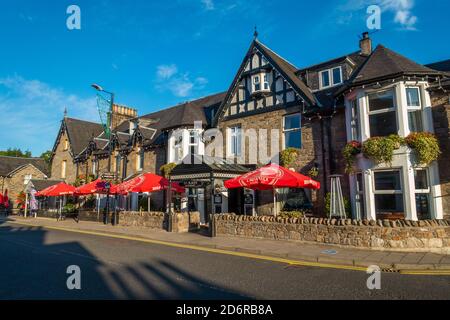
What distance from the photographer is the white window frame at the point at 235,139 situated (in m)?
18.4

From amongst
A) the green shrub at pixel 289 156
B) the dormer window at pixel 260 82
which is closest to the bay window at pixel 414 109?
the green shrub at pixel 289 156

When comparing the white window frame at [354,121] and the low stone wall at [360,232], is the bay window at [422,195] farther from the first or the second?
the white window frame at [354,121]

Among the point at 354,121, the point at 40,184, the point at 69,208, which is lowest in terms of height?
the point at 69,208

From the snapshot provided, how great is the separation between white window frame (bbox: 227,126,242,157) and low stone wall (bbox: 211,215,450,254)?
648 cm

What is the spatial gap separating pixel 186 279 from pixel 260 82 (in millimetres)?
13548

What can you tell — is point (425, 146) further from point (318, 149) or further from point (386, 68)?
point (318, 149)

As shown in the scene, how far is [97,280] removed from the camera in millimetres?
6852

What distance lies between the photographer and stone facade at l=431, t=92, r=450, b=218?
11547 millimetres

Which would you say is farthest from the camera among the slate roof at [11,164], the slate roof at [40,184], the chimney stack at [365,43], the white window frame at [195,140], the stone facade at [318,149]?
the slate roof at [11,164]

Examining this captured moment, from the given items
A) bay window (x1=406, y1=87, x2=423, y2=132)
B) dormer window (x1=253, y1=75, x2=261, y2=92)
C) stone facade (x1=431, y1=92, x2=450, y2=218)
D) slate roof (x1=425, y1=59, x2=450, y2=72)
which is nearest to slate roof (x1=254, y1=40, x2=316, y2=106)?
dormer window (x1=253, y1=75, x2=261, y2=92)

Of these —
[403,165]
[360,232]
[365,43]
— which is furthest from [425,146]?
[365,43]

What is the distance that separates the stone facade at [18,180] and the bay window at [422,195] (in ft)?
153
